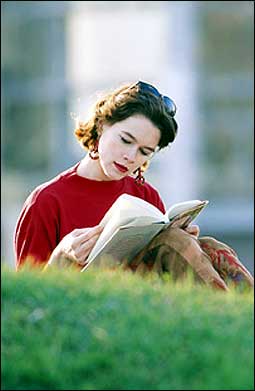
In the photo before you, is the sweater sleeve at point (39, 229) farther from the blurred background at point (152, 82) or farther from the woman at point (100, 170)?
the blurred background at point (152, 82)

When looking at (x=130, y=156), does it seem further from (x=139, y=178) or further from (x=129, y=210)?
(x=129, y=210)

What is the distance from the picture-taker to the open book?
446 cm

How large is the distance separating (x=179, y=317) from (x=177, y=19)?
48.4 ft

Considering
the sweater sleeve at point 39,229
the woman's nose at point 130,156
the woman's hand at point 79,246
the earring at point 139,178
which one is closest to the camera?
the woman's hand at point 79,246

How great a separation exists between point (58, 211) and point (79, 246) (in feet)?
1.93

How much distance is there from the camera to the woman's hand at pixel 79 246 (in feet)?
15.0

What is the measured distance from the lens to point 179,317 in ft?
11.8

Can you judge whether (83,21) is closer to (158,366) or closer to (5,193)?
(5,193)

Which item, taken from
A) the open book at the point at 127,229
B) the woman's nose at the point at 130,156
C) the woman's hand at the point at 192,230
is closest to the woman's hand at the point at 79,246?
the open book at the point at 127,229

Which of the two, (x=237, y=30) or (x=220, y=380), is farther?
(x=237, y=30)

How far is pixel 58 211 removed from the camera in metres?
5.16

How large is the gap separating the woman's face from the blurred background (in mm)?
12445

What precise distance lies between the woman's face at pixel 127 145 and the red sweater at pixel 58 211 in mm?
143

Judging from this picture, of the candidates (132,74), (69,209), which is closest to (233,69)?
(132,74)
